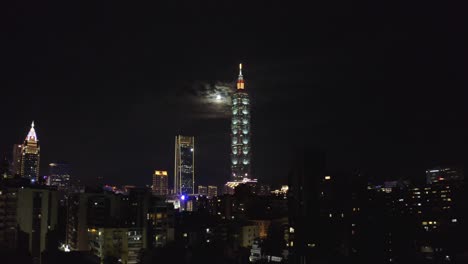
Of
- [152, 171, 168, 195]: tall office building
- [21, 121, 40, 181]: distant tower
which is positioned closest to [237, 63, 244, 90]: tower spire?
[152, 171, 168, 195]: tall office building

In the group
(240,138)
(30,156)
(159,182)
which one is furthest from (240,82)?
(30,156)

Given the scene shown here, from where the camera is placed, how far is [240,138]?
6744 centimetres

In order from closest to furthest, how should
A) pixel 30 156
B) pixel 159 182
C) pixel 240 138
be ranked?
pixel 30 156 < pixel 240 138 < pixel 159 182

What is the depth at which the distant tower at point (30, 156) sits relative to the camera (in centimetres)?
4797

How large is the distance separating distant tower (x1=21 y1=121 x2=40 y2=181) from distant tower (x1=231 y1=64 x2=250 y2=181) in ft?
90.8

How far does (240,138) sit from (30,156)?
29.3 metres

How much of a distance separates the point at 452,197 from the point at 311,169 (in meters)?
14.0

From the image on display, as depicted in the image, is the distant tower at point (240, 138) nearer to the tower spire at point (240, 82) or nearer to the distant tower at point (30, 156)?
the tower spire at point (240, 82)

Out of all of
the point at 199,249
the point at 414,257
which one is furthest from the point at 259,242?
the point at 414,257

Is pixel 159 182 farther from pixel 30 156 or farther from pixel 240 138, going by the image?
pixel 30 156

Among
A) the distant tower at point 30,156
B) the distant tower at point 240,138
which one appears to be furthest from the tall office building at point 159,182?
the distant tower at point 30,156

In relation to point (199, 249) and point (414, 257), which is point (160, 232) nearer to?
point (199, 249)

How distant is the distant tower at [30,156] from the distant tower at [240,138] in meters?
27.7

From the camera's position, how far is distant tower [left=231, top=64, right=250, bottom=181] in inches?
2650
